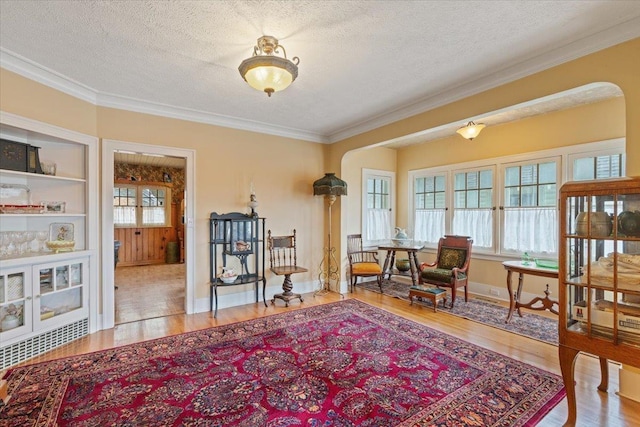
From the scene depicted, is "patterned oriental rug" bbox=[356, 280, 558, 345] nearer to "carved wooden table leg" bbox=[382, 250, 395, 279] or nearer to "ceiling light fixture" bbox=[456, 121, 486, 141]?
"carved wooden table leg" bbox=[382, 250, 395, 279]

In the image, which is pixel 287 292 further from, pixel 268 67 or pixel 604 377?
pixel 604 377

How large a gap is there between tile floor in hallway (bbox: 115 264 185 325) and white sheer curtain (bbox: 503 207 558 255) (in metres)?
5.22

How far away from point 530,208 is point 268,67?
4.42 m

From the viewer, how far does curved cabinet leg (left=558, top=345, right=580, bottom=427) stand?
1.85 m

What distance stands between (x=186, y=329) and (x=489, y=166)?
17.2 feet

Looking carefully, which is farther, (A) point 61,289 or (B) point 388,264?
(B) point 388,264

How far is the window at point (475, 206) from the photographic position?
4957 millimetres

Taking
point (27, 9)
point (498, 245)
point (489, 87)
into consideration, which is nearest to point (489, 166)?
point (498, 245)

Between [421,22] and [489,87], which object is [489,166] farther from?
[421,22]

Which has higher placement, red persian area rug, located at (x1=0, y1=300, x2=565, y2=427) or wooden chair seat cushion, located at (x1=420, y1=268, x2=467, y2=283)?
wooden chair seat cushion, located at (x1=420, y1=268, x2=467, y2=283)

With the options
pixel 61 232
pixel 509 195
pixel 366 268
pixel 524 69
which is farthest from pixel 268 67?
pixel 509 195

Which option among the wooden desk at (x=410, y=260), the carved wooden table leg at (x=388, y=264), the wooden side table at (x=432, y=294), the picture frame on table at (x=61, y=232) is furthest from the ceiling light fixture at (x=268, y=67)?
the carved wooden table leg at (x=388, y=264)

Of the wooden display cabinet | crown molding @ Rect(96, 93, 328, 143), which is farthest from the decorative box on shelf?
the wooden display cabinet

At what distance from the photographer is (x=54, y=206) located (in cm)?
317
